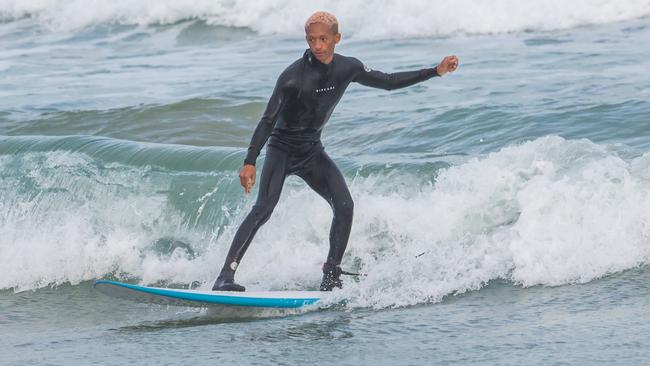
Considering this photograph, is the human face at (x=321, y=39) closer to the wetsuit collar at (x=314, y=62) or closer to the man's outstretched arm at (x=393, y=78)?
the wetsuit collar at (x=314, y=62)

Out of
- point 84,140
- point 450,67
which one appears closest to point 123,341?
point 450,67

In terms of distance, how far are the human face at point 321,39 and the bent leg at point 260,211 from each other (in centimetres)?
71

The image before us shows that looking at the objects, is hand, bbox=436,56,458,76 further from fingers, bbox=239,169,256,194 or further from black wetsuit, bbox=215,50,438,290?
fingers, bbox=239,169,256,194

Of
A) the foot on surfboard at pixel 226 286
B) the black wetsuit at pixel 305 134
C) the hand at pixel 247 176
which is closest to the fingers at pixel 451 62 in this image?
the black wetsuit at pixel 305 134

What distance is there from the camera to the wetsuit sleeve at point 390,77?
652 centimetres

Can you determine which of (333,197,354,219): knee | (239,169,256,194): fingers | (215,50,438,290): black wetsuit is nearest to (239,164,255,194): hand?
(239,169,256,194): fingers

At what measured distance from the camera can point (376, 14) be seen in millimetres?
21156

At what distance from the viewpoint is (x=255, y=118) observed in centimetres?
1368

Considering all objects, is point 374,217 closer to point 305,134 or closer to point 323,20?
point 305,134

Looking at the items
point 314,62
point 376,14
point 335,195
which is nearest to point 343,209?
point 335,195

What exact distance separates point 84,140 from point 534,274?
18.9 ft

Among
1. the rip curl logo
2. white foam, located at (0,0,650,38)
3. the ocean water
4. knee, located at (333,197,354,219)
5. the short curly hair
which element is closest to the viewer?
the ocean water

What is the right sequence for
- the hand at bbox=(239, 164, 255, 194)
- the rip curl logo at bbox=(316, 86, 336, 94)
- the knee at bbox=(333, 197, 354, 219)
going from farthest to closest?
the knee at bbox=(333, 197, 354, 219), the rip curl logo at bbox=(316, 86, 336, 94), the hand at bbox=(239, 164, 255, 194)

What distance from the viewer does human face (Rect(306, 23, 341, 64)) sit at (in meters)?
6.11
